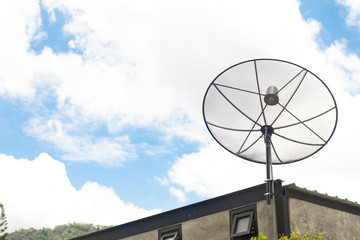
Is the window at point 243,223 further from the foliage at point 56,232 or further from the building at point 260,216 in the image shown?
the foliage at point 56,232

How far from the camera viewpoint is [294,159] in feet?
44.9

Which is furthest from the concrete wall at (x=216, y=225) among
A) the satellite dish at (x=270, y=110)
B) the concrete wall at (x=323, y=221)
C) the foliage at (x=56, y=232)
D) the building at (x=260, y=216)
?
the foliage at (x=56, y=232)

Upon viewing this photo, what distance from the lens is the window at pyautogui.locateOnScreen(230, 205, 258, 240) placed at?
52.3 feet

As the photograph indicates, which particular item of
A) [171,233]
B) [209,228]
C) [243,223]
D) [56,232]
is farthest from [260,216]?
[56,232]

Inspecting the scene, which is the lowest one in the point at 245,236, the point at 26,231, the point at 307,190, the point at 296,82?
the point at 245,236

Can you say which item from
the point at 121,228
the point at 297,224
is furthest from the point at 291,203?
the point at 121,228

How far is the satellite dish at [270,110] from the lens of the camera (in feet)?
42.4

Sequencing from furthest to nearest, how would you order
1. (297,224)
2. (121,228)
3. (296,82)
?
1. (121,228)
2. (297,224)
3. (296,82)

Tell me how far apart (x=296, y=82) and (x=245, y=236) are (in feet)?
18.6

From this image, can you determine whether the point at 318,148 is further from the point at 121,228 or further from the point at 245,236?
the point at 121,228

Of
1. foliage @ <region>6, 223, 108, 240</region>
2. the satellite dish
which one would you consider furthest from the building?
foliage @ <region>6, 223, 108, 240</region>

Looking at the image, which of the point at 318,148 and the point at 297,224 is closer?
the point at 318,148

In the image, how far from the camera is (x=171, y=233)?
1909cm

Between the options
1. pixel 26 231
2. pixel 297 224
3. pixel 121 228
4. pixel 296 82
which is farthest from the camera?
pixel 26 231
